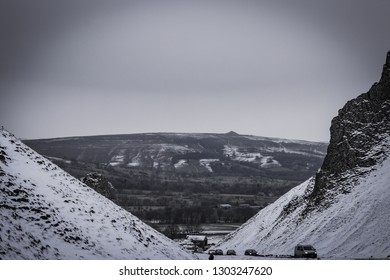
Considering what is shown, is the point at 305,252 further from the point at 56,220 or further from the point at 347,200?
the point at 347,200

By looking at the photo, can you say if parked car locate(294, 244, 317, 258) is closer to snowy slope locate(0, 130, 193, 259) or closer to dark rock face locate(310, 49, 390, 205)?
snowy slope locate(0, 130, 193, 259)

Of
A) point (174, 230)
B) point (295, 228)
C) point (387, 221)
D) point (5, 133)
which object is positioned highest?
point (5, 133)

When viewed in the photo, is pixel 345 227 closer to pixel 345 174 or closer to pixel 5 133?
pixel 345 174

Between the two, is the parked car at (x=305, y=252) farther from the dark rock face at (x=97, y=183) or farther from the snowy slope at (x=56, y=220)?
the dark rock face at (x=97, y=183)

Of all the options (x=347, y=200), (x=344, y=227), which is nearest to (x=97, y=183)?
(x=347, y=200)

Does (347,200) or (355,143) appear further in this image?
(355,143)

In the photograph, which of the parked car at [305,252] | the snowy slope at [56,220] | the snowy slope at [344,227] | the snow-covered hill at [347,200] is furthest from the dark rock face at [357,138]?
the snowy slope at [56,220]
